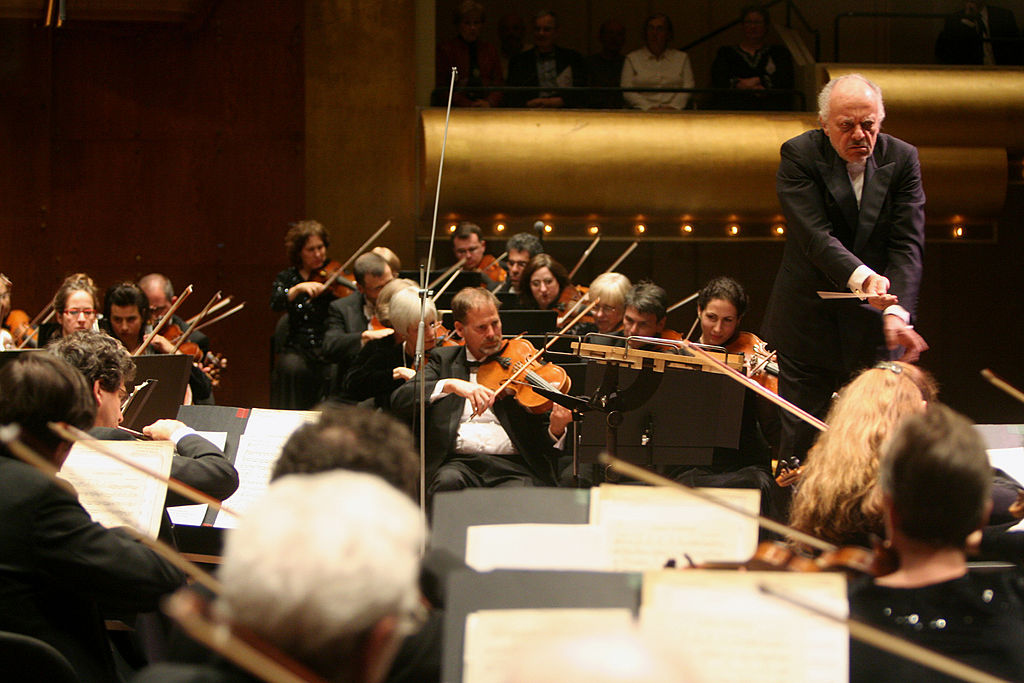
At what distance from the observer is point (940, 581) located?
138cm

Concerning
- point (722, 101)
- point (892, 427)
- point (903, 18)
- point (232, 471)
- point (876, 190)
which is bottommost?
point (232, 471)

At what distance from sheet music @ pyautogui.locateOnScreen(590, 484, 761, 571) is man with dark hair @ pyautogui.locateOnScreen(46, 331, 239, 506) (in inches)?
44.9

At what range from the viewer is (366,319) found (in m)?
5.60

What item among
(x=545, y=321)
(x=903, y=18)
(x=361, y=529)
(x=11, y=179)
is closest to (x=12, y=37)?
(x=11, y=179)

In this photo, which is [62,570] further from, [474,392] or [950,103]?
[950,103]

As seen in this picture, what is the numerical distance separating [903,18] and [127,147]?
5777 mm

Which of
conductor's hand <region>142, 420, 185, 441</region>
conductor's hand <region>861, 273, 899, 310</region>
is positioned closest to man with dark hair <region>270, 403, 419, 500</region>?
conductor's hand <region>142, 420, 185, 441</region>

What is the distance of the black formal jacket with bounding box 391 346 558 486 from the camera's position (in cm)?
380

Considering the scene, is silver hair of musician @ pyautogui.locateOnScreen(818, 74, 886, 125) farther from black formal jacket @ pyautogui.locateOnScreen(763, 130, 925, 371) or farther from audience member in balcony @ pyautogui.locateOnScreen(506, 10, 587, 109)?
audience member in balcony @ pyautogui.locateOnScreen(506, 10, 587, 109)

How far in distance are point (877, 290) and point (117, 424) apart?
2.00 m

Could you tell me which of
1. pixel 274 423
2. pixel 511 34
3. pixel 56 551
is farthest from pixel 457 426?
pixel 511 34

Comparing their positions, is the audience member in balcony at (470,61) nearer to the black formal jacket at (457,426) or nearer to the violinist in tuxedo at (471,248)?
the violinist in tuxedo at (471,248)

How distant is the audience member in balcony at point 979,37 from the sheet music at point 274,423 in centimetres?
615

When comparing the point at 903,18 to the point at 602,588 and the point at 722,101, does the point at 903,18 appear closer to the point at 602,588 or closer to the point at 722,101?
the point at 722,101
